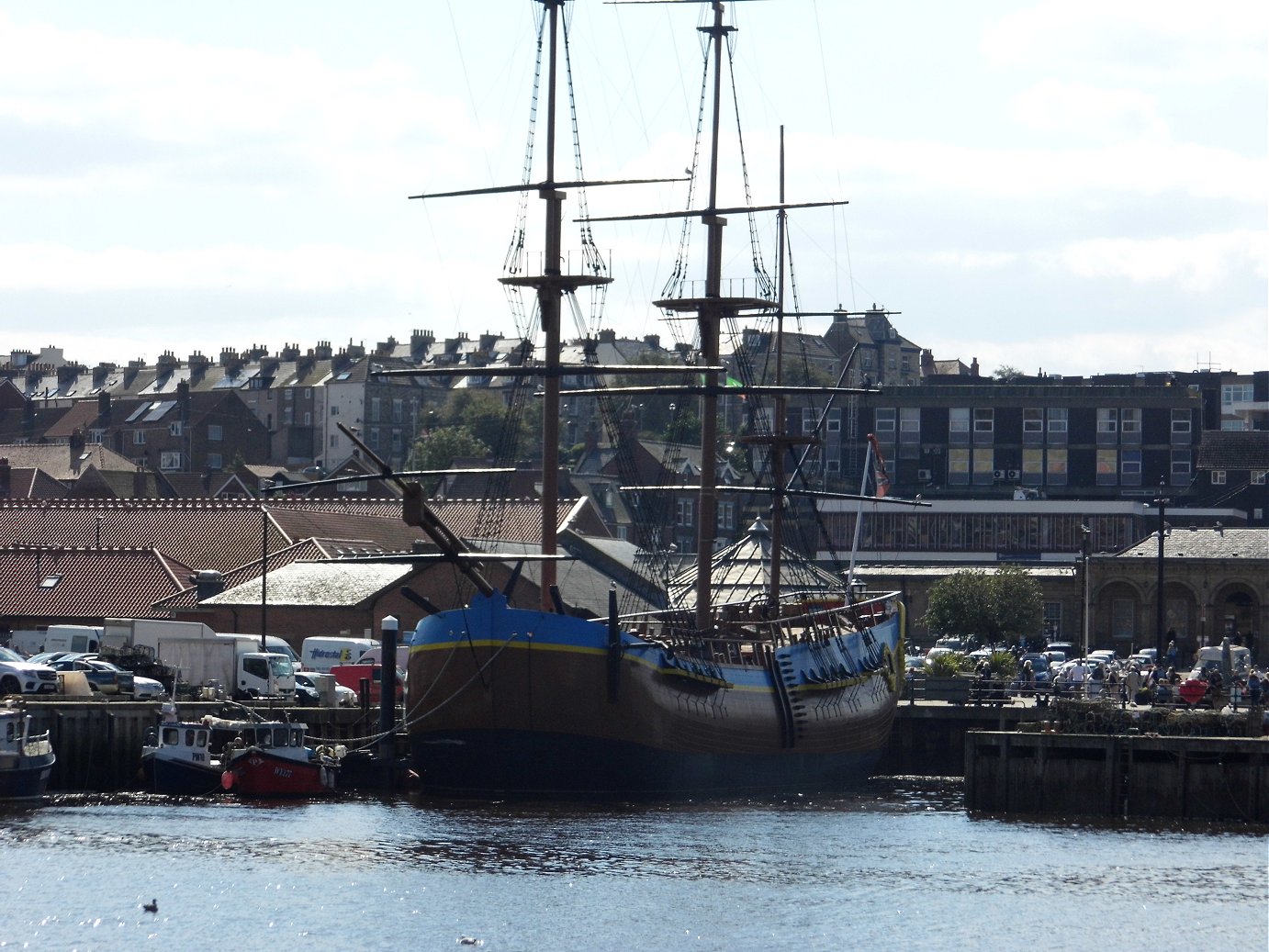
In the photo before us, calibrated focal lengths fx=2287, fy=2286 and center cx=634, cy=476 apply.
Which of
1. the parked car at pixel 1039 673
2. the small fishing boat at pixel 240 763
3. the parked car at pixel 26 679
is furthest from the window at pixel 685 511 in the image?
the small fishing boat at pixel 240 763

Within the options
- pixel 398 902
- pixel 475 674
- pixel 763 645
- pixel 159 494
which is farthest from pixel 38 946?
pixel 159 494

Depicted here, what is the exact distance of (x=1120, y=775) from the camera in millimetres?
52531

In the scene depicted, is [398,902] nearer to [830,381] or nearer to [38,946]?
A: [38,946]

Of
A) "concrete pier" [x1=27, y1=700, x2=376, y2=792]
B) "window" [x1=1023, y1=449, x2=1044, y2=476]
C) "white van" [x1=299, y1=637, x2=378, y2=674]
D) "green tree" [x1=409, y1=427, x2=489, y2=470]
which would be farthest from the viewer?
"green tree" [x1=409, y1=427, x2=489, y2=470]

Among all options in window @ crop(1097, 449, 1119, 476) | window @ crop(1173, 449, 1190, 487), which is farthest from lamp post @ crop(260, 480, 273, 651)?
window @ crop(1173, 449, 1190, 487)

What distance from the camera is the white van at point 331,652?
2970 inches

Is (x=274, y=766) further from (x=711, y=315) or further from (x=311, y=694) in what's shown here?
(x=711, y=315)

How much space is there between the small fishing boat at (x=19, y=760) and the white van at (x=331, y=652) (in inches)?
854

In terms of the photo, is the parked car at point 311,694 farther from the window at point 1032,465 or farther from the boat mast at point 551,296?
the window at point 1032,465

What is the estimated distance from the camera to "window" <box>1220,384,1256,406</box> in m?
173

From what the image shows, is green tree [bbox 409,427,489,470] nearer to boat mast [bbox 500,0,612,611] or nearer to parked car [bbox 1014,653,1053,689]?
parked car [bbox 1014,653,1053,689]

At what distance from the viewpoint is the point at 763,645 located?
6594cm

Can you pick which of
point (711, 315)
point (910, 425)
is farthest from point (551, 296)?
point (910, 425)

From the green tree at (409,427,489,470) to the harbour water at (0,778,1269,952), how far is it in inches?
4491
